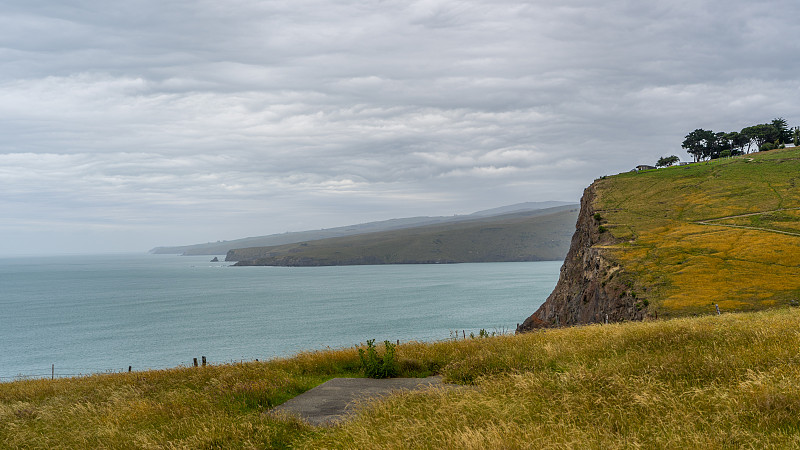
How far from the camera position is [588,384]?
356 inches

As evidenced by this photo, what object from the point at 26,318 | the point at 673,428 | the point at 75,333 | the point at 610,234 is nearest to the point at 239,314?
the point at 75,333

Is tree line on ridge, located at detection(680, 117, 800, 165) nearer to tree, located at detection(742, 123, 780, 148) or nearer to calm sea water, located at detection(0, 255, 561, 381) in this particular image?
tree, located at detection(742, 123, 780, 148)

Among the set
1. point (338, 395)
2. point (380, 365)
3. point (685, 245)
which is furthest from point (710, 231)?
point (338, 395)

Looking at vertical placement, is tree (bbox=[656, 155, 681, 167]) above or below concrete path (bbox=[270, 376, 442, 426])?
above

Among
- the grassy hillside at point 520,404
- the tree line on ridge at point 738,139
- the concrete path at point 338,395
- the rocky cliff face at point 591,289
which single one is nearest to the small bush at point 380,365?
the concrete path at point 338,395

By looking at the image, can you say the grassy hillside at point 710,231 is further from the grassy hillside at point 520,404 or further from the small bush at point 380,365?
the small bush at point 380,365

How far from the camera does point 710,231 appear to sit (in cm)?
5956

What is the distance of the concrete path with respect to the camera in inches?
396

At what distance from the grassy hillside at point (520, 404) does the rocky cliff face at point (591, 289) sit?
89.3 ft

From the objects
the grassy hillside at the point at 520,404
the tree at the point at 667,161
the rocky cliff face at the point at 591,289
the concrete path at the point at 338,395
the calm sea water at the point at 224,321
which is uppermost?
the tree at the point at 667,161

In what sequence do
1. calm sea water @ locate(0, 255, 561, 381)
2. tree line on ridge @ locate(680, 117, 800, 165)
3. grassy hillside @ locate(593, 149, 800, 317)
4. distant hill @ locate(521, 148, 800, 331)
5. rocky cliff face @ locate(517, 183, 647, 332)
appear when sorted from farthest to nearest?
tree line on ridge @ locate(680, 117, 800, 165) < calm sea water @ locate(0, 255, 561, 381) < rocky cliff face @ locate(517, 183, 647, 332) < distant hill @ locate(521, 148, 800, 331) < grassy hillside @ locate(593, 149, 800, 317)

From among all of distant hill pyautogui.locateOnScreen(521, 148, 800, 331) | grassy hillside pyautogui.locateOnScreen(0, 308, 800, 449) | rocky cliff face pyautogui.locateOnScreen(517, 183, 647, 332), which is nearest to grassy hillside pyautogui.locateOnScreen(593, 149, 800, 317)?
distant hill pyautogui.locateOnScreen(521, 148, 800, 331)

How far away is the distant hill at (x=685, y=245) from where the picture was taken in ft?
133

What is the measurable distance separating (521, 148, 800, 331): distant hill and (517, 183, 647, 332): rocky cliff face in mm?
155
